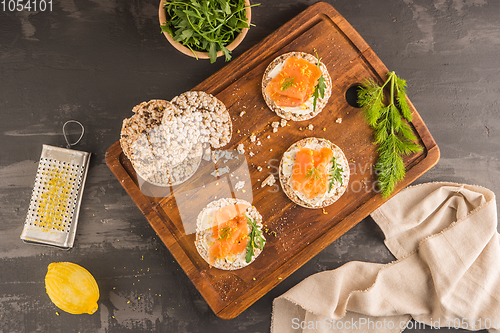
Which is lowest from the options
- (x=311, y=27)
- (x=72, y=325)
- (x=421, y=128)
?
(x=72, y=325)

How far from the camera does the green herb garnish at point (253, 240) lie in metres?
2.18

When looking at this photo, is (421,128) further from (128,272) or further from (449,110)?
(128,272)

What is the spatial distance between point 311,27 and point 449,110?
1524 millimetres

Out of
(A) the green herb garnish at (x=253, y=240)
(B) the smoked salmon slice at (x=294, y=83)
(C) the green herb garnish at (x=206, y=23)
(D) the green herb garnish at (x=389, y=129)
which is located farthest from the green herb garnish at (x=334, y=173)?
(C) the green herb garnish at (x=206, y=23)

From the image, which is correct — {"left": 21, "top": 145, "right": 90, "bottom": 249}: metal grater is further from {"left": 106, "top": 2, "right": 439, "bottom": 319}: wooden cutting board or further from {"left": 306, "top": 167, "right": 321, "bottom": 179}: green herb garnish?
{"left": 306, "top": 167, "right": 321, "bottom": 179}: green herb garnish

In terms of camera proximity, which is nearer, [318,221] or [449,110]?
[318,221]

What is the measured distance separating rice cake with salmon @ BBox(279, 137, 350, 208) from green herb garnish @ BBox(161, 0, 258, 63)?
92cm

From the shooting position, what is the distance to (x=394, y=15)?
269 centimetres

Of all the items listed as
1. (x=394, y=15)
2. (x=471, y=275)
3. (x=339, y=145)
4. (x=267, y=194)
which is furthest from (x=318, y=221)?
(x=394, y=15)

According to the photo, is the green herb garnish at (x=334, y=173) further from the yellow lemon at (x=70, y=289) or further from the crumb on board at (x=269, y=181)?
the yellow lemon at (x=70, y=289)

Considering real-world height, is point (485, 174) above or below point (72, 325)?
above

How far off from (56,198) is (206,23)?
186 centimetres

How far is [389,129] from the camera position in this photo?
7.85 feet

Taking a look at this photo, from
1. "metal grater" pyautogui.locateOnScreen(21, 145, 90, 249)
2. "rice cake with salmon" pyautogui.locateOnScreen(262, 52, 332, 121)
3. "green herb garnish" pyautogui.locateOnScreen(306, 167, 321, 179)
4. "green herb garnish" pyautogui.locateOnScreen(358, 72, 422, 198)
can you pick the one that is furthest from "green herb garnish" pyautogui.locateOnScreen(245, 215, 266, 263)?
"metal grater" pyautogui.locateOnScreen(21, 145, 90, 249)
